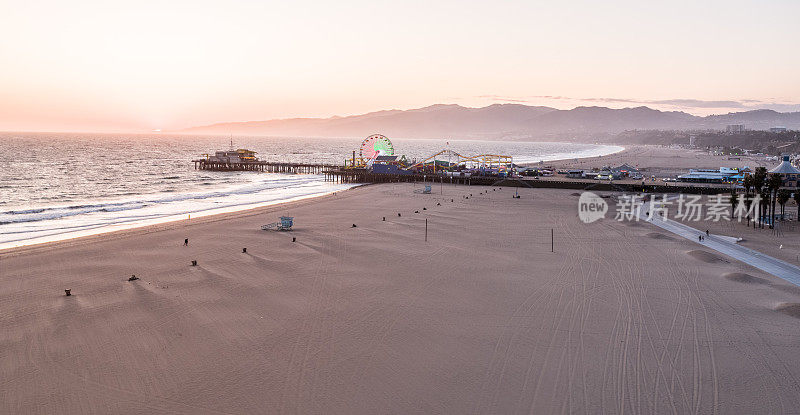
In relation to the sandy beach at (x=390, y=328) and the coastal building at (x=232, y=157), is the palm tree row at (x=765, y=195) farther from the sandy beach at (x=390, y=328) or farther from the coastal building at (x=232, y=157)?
the coastal building at (x=232, y=157)

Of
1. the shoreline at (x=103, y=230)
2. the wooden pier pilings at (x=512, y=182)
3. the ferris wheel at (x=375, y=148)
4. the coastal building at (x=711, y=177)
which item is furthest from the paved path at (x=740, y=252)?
the ferris wheel at (x=375, y=148)


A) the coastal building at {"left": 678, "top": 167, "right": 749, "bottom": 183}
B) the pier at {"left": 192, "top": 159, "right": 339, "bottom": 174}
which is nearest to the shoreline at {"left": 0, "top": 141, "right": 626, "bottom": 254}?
the pier at {"left": 192, "top": 159, "right": 339, "bottom": 174}

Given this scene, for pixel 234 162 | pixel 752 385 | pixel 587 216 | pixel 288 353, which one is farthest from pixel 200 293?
pixel 234 162

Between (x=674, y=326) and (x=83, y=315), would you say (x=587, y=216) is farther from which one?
(x=83, y=315)

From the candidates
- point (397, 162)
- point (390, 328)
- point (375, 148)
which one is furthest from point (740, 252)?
point (375, 148)

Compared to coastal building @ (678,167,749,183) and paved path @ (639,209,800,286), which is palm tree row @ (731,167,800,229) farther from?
coastal building @ (678,167,749,183)
